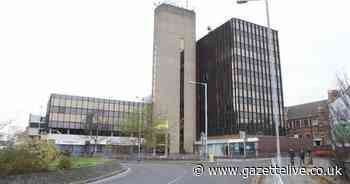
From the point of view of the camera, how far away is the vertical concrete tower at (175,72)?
8512 centimetres

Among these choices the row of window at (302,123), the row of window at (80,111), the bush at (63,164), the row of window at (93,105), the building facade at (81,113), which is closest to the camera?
the bush at (63,164)

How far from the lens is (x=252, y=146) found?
67.0m

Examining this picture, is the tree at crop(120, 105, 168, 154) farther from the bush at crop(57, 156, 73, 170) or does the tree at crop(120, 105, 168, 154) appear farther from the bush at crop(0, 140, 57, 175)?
the bush at crop(0, 140, 57, 175)

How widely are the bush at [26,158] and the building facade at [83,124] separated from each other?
5714 centimetres

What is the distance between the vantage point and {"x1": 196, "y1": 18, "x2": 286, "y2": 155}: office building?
78.9 meters

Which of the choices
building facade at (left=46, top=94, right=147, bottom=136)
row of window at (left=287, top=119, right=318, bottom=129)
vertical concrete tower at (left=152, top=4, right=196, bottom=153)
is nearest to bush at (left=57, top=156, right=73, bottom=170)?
building facade at (left=46, top=94, right=147, bottom=136)

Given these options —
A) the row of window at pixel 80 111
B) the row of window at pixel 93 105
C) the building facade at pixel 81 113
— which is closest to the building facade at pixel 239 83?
the building facade at pixel 81 113

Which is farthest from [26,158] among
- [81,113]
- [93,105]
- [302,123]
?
[302,123]

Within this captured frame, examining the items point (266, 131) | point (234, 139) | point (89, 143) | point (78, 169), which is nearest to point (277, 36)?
point (266, 131)

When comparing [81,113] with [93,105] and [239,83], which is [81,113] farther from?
[239,83]

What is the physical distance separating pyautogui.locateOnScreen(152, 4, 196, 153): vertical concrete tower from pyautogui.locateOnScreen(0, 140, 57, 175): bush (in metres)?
62.4

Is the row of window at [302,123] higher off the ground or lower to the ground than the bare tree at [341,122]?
higher

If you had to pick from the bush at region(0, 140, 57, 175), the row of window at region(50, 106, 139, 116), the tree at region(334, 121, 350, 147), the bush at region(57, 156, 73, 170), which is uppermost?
the row of window at region(50, 106, 139, 116)

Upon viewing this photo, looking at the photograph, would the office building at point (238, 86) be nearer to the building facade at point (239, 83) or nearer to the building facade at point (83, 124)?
the building facade at point (239, 83)
